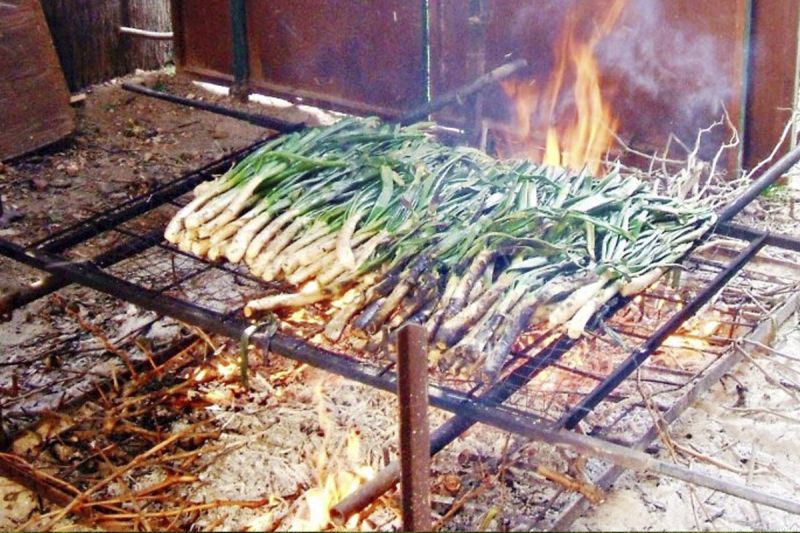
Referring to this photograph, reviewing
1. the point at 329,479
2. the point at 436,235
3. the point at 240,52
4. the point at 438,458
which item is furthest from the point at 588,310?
the point at 240,52

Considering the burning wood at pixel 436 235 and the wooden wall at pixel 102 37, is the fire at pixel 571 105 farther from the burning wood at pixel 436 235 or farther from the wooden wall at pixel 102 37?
the wooden wall at pixel 102 37

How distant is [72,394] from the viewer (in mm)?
5480

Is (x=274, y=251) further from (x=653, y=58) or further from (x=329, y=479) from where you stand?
(x=653, y=58)

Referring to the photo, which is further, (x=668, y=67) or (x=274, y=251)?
(x=668, y=67)

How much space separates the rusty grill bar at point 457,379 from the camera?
397 cm

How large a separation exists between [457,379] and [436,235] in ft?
2.14

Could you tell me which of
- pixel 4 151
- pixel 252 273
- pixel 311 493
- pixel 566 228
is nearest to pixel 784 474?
pixel 566 228

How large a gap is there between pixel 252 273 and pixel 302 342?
0.79m

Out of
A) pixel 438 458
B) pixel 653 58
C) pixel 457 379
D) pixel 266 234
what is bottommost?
pixel 438 458

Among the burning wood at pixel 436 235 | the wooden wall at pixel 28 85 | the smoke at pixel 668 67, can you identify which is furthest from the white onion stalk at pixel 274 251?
the wooden wall at pixel 28 85

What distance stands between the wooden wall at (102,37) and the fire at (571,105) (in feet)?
13.0

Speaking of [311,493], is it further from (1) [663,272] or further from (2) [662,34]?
(2) [662,34]

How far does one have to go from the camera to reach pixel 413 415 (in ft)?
11.2

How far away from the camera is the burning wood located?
14.2 feet
